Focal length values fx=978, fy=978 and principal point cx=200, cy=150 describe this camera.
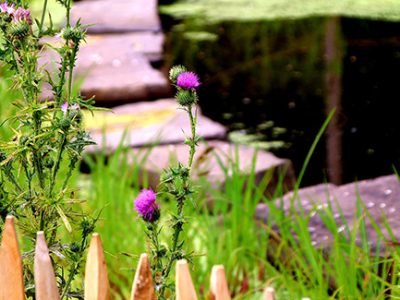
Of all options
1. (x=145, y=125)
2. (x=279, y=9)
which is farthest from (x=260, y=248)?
(x=279, y=9)

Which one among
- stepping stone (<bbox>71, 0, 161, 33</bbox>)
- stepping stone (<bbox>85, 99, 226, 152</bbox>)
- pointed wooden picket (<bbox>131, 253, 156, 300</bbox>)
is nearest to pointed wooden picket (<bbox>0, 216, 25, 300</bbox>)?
pointed wooden picket (<bbox>131, 253, 156, 300</bbox>)

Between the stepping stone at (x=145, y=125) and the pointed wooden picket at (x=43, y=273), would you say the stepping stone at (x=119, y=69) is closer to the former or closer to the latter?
the stepping stone at (x=145, y=125)

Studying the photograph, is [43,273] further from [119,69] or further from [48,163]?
[119,69]

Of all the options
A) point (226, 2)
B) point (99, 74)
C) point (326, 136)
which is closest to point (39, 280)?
point (326, 136)

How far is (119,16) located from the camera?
587 centimetres

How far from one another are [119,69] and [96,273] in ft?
10.3

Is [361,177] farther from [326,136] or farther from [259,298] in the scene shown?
[259,298]

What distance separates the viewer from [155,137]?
3371 millimetres

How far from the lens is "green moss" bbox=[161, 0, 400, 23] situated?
5770 mm

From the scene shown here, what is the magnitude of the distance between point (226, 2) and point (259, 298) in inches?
178

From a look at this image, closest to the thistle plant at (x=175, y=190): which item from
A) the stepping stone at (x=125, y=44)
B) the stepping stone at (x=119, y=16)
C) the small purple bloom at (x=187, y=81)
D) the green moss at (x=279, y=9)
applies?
the small purple bloom at (x=187, y=81)

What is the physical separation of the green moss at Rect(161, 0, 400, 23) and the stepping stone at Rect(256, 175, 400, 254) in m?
3.15

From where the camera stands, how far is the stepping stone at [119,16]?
5664mm

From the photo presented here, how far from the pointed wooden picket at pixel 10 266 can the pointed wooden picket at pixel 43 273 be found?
0.10ft
